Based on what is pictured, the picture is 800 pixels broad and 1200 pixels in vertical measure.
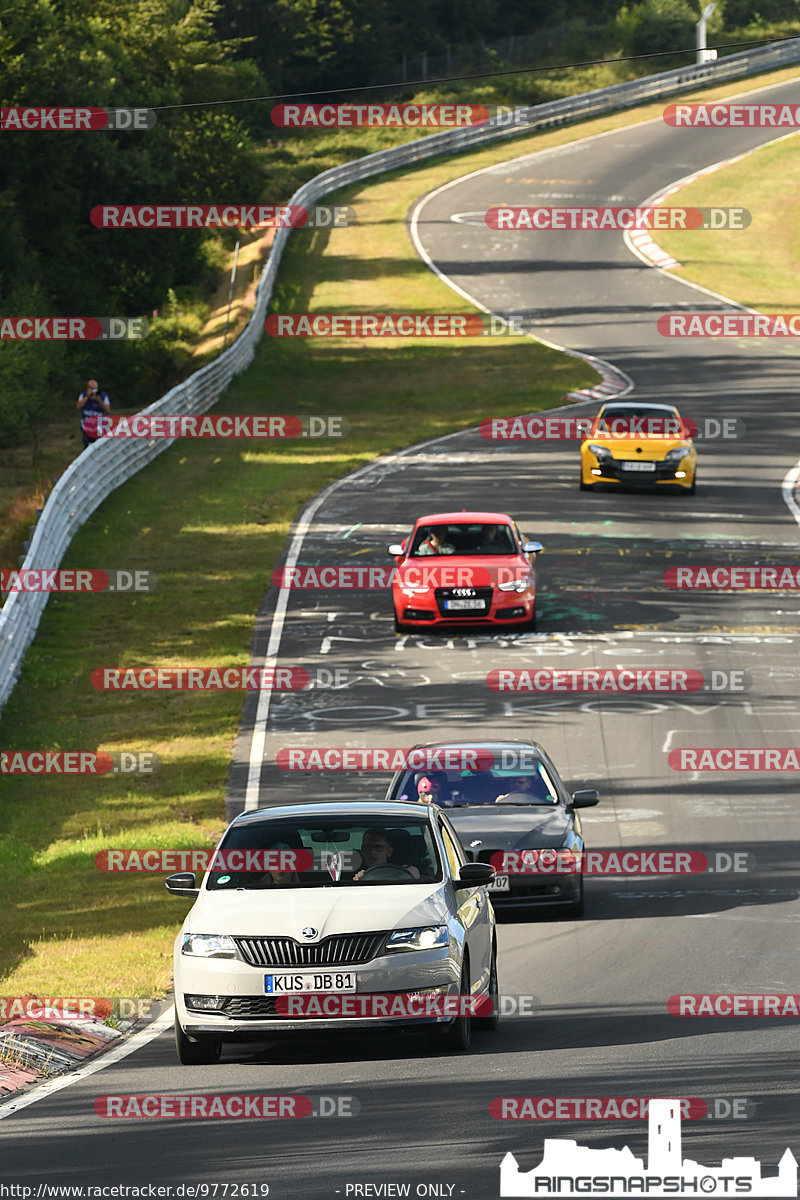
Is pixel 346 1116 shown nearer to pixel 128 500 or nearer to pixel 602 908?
pixel 602 908

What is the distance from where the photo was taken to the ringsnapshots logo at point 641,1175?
24.1 ft

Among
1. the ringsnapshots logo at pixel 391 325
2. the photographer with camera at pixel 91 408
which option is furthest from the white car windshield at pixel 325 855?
the ringsnapshots logo at pixel 391 325

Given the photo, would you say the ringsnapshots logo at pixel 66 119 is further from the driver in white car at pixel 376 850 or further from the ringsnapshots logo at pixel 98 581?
the driver in white car at pixel 376 850

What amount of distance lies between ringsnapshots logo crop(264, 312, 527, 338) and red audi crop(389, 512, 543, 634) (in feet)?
94.5

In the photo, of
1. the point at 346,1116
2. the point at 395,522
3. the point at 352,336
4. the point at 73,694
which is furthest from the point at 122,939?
the point at 352,336

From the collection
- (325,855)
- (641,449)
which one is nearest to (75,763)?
(325,855)

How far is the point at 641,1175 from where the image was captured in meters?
7.53

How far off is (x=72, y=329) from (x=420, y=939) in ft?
161

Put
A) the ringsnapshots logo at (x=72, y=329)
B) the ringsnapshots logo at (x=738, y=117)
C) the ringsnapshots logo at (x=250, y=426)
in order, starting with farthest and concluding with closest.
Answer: the ringsnapshots logo at (x=738, y=117) → the ringsnapshots logo at (x=72, y=329) → the ringsnapshots logo at (x=250, y=426)

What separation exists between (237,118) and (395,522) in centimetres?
5098

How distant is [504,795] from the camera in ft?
54.7

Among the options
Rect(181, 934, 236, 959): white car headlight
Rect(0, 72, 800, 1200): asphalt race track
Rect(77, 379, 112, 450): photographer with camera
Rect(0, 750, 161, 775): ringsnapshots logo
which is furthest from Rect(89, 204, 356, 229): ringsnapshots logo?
Rect(181, 934, 236, 959): white car headlight

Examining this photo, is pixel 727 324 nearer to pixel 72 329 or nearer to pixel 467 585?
pixel 72 329

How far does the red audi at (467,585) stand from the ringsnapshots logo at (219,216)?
103 feet
